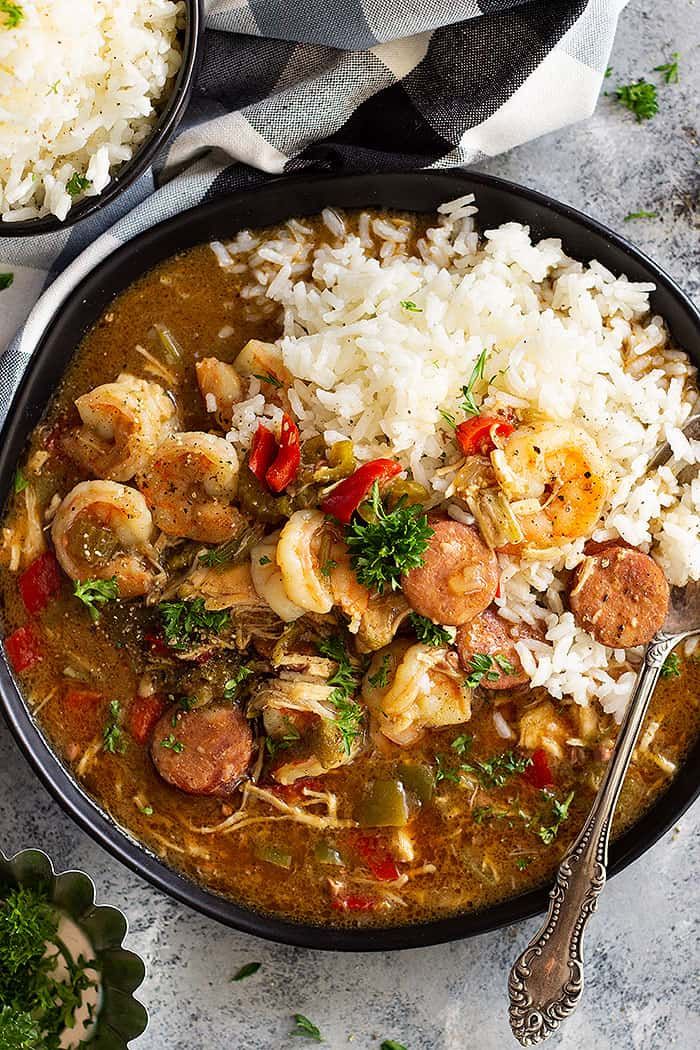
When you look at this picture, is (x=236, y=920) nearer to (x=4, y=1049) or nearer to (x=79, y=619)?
(x=4, y=1049)

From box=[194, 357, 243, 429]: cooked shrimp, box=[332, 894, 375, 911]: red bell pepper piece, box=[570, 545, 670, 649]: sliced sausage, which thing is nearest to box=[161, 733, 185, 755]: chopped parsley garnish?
box=[332, 894, 375, 911]: red bell pepper piece

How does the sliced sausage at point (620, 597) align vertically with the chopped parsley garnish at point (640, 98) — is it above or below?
below

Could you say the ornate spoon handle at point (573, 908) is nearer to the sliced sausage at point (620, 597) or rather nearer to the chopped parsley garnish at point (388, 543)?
the sliced sausage at point (620, 597)

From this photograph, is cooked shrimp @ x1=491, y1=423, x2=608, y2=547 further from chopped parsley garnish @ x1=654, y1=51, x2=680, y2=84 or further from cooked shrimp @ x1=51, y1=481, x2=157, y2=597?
chopped parsley garnish @ x1=654, y1=51, x2=680, y2=84

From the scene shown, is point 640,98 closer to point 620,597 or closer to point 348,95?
point 348,95

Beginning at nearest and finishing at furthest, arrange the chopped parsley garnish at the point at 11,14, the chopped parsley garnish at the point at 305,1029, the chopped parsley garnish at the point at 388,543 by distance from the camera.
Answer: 1. the chopped parsley garnish at the point at 11,14
2. the chopped parsley garnish at the point at 388,543
3. the chopped parsley garnish at the point at 305,1029

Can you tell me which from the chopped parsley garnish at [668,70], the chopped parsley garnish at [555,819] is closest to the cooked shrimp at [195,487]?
the chopped parsley garnish at [555,819]

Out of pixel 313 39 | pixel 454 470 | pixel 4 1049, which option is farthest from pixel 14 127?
pixel 4 1049
